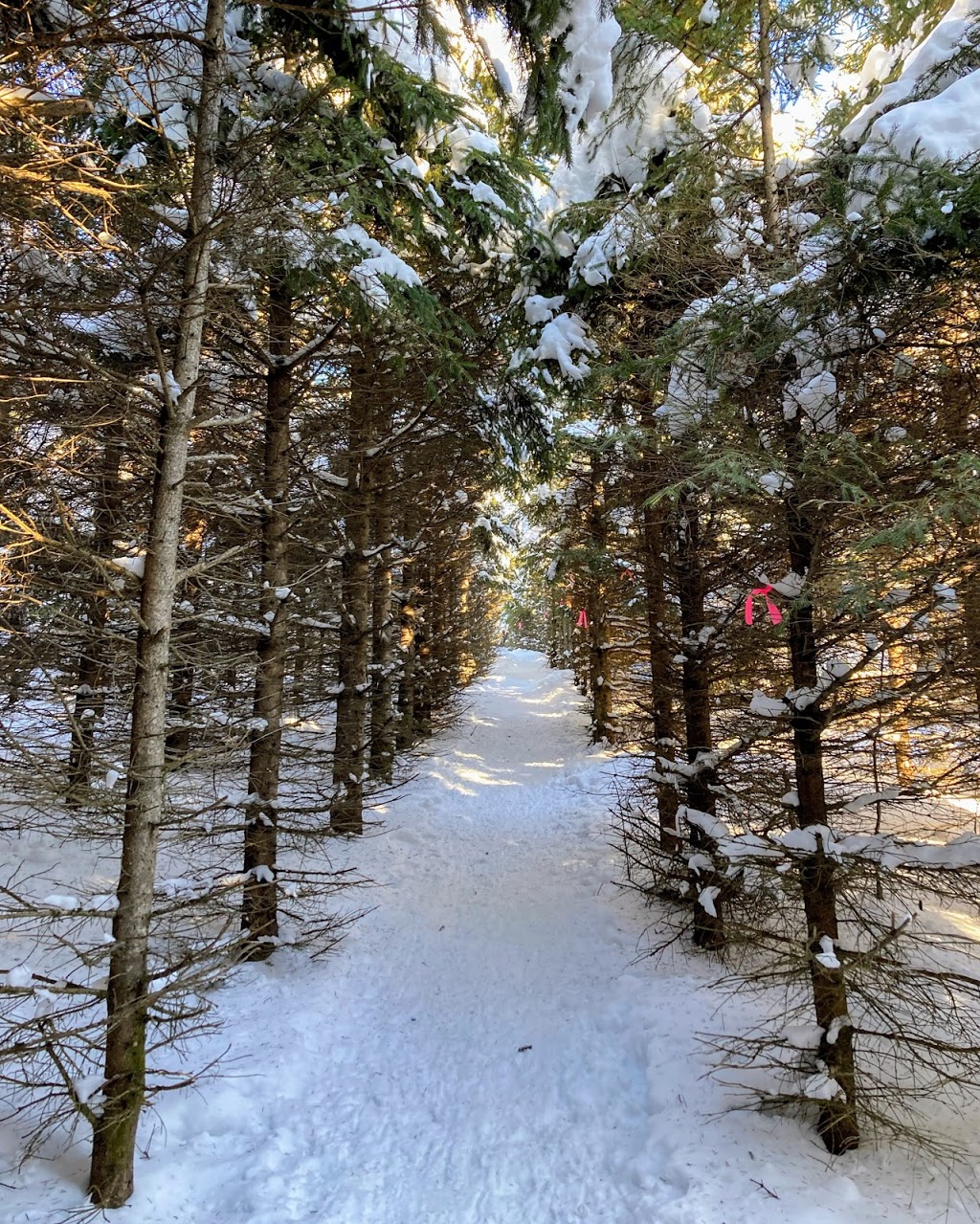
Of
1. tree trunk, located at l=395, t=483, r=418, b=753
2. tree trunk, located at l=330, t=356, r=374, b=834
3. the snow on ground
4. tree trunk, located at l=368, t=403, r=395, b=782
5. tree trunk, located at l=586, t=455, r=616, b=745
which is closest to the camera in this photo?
the snow on ground

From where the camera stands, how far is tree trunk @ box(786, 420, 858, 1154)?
11.8 ft

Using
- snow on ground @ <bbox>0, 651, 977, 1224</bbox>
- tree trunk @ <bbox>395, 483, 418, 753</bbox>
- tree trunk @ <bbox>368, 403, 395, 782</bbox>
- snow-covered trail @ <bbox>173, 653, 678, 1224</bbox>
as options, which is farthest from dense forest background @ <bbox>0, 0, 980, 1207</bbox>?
tree trunk @ <bbox>395, 483, 418, 753</bbox>

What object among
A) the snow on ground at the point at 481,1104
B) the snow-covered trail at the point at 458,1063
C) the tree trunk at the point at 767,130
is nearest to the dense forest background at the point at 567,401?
the tree trunk at the point at 767,130

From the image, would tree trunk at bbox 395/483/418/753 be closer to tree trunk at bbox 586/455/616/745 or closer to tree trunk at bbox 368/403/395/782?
tree trunk at bbox 368/403/395/782

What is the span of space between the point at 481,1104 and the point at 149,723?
11.3 feet

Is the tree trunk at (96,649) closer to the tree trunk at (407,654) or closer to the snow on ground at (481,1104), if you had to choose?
the snow on ground at (481,1104)

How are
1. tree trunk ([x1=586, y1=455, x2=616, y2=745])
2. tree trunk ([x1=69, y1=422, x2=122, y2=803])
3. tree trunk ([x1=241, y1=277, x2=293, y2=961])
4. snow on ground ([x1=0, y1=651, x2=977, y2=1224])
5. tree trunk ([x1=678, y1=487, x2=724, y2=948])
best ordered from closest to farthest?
1. tree trunk ([x1=69, y1=422, x2=122, y2=803])
2. snow on ground ([x1=0, y1=651, x2=977, y2=1224])
3. tree trunk ([x1=241, y1=277, x2=293, y2=961])
4. tree trunk ([x1=678, y1=487, x2=724, y2=948])
5. tree trunk ([x1=586, y1=455, x2=616, y2=745])

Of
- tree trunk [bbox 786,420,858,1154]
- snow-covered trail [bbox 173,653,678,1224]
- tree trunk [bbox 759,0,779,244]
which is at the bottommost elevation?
snow-covered trail [bbox 173,653,678,1224]

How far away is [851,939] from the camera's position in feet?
18.1

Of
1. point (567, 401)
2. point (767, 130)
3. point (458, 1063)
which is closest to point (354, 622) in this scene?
point (567, 401)

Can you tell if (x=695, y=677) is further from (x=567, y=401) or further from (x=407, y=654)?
(x=407, y=654)

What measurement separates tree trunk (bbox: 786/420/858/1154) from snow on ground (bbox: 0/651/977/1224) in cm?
33

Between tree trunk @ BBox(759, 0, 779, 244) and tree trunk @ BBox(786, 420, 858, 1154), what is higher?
tree trunk @ BBox(759, 0, 779, 244)

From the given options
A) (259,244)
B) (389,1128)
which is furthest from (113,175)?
(389,1128)
